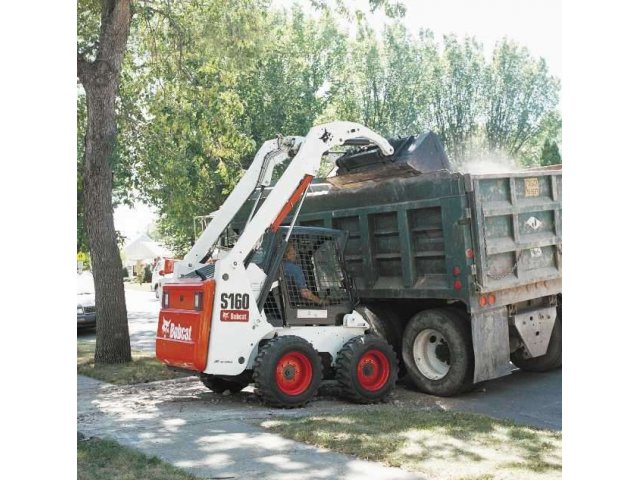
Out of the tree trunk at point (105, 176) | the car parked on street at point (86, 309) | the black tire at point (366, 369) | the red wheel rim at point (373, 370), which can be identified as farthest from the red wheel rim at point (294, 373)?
the car parked on street at point (86, 309)

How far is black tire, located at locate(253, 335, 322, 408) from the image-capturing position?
7.18m

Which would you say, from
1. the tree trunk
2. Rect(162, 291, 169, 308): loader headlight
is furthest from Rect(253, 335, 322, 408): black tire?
the tree trunk

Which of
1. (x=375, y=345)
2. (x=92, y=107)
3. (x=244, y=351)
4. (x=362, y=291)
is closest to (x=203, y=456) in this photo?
(x=244, y=351)

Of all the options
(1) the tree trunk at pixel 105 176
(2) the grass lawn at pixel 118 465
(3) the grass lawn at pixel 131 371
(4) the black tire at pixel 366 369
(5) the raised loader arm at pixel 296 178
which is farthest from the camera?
(1) the tree trunk at pixel 105 176

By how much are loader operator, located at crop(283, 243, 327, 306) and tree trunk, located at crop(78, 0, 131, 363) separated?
366 centimetres

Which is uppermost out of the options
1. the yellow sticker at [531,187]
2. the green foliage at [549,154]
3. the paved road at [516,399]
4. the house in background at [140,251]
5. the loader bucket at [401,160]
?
the green foliage at [549,154]

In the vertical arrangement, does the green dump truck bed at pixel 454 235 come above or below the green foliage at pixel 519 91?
below

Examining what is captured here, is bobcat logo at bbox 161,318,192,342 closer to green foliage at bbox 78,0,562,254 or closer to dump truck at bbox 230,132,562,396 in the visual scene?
dump truck at bbox 230,132,562,396

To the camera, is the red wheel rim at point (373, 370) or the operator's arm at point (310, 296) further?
the operator's arm at point (310, 296)

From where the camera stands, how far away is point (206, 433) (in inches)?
250

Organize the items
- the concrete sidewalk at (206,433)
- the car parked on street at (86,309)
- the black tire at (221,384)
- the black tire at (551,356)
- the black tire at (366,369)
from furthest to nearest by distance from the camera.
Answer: the car parked on street at (86,309), the black tire at (551,356), the black tire at (221,384), the black tire at (366,369), the concrete sidewalk at (206,433)

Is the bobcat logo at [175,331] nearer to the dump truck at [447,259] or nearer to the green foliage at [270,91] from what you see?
the dump truck at [447,259]

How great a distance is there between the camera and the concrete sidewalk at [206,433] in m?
5.24

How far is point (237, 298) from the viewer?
7.30 meters
